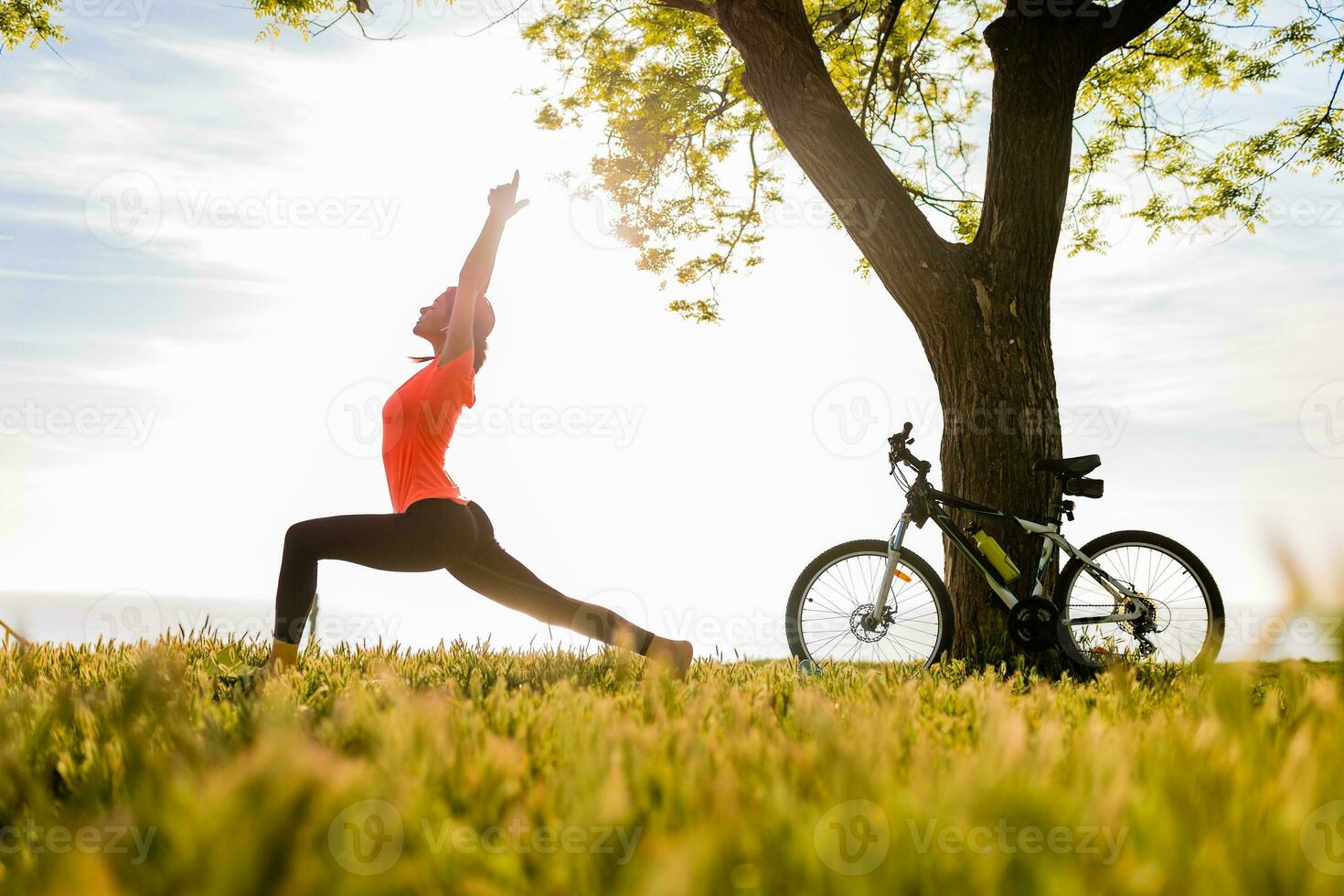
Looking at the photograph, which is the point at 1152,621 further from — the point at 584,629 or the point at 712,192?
the point at 712,192

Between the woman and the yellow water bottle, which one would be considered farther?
the yellow water bottle

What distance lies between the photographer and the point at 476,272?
15.5 feet

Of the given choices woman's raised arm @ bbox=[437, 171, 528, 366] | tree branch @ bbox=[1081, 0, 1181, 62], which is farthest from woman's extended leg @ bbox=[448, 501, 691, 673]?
tree branch @ bbox=[1081, 0, 1181, 62]

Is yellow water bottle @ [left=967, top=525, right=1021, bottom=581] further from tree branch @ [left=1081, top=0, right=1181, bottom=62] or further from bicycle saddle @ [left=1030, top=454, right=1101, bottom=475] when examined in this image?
tree branch @ [left=1081, top=0, right=1181, bottom=62]

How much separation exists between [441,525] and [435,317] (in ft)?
4.22

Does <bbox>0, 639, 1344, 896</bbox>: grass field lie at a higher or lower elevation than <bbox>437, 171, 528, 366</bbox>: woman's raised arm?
lower

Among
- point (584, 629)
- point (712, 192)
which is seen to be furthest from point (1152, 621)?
point (712, 192)

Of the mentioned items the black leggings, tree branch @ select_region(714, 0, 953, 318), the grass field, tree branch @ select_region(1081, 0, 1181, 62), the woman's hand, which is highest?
tree branch @ select_region(1081, 0, 1181, 62)

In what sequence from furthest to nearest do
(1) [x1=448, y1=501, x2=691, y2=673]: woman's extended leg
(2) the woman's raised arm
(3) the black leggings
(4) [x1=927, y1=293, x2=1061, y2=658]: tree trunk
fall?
(4) [x1=927, y1=293, x2=1061, y2=658]: tree trunk → (1) [x1=448, y1=501, x2=691, y2=673]: woman's extended leg → (2) the woman's raised arm → (3) the black leggings

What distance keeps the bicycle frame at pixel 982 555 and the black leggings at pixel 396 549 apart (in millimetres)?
1994

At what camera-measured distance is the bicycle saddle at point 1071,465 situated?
19.2 ft

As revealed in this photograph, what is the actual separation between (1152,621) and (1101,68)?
7818 mm

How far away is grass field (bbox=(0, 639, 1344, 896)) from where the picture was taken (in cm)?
137

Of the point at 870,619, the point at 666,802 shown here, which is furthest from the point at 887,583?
the point at 666,802
